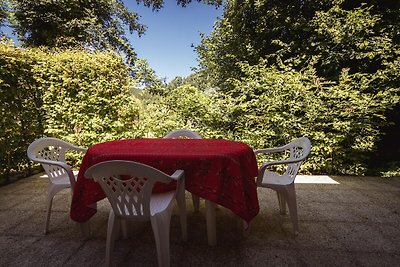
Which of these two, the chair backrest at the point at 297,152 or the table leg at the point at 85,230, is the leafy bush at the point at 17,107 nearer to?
the table leg at the point at 85,230

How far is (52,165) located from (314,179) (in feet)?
12.9

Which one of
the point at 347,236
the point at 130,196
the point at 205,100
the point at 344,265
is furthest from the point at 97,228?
the point at 205,100

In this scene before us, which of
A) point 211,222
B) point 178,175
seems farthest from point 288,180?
point 178,175

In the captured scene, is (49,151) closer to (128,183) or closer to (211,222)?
(128,183)

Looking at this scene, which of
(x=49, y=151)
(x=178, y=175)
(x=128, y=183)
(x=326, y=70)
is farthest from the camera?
(x=326, y=70)

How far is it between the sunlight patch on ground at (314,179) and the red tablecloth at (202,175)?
8.16 feet

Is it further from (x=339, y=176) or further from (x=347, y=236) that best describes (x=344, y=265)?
(x=339, y=176)

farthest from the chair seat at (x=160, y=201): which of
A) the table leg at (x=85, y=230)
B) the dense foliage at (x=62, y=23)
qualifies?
the dense foliage at (x=62, y=23)

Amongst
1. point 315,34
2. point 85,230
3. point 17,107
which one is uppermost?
point 315,34

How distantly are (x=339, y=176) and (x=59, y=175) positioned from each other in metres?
4.53

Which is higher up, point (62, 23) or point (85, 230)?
point (62, 23)

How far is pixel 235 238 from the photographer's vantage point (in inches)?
86.4

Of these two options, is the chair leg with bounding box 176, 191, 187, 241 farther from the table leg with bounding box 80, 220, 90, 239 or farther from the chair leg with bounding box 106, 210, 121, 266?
the table leg with bounding box 80, 220, 90, 239

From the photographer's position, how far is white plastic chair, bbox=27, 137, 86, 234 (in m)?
2.24
